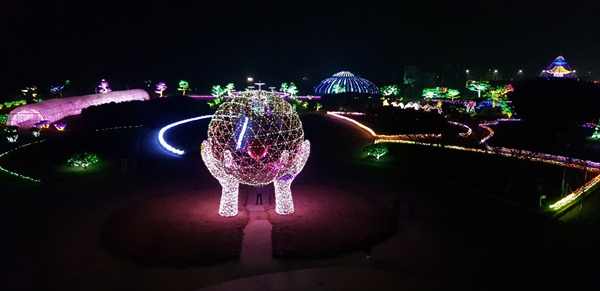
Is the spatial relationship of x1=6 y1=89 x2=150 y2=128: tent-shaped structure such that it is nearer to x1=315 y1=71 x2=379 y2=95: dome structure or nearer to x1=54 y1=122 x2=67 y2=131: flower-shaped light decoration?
x1=54 y1=122 x2=67 y2=131: flower-shaped light decoration

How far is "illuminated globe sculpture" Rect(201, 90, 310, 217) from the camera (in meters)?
15.9

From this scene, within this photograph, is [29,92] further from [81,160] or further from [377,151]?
[377,151]

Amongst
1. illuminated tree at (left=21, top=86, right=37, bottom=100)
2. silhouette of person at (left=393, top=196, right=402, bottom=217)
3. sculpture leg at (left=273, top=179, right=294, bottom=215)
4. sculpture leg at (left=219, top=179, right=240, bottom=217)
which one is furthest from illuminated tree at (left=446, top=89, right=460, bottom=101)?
illuminated tree at (left=21, top=86, right=37, bottom=100)

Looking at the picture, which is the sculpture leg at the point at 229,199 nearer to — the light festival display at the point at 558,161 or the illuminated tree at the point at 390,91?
the light festival display at the point at 558,161

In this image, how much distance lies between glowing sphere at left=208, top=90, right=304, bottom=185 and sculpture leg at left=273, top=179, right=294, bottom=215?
2.05 feet

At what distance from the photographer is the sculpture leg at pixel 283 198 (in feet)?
55.3

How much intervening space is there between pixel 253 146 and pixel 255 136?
0.37 m

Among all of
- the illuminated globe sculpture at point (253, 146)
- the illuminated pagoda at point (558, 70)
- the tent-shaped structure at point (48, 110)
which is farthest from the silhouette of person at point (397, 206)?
the illuminated pagoda at point (558, 70)

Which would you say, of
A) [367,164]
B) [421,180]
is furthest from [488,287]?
[367,164]

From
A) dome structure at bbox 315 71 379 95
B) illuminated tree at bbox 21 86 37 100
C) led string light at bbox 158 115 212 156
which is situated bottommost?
led string light at bbox 158 115 212 156

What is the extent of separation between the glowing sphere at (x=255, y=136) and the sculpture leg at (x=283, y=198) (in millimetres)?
625

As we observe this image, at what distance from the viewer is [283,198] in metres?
16.9

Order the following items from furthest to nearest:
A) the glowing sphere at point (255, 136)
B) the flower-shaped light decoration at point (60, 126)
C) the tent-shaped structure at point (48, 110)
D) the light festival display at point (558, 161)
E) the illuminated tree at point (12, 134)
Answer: the tent-shaped structure at point (48, 110) < the flower-shaped light decoration at point (60, 126) < the illuminated tree at point (12, 134) < the light festival display at point (558, 161) < the glowing sphere at point (255, 136)

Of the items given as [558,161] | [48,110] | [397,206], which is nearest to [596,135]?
[558,161]
